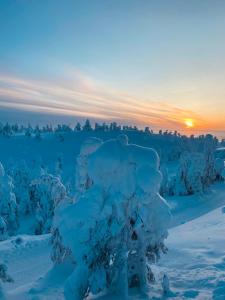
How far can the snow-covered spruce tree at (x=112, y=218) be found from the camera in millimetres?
14625

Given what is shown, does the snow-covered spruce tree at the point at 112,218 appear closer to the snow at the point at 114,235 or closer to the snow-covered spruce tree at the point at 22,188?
the snow at the point at 114,235

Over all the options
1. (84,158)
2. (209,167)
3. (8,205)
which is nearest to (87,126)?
(209,167)

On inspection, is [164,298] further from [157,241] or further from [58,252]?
[58,252]

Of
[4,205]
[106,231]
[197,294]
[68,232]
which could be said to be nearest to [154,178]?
[106,231]

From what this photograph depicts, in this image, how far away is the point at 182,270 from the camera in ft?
62.1

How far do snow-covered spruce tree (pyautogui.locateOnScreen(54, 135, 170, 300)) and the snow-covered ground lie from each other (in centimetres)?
226

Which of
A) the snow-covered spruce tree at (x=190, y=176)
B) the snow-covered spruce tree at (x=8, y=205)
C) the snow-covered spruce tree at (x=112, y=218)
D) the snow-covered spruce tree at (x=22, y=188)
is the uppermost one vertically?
the snow-covered spruce tree at (x=112, y=218)

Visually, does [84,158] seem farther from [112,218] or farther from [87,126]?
[87,126]

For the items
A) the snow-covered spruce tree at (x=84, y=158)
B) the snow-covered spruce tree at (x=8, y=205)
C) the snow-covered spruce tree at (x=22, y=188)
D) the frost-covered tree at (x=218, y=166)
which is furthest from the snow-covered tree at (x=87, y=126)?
the snow-covered spruce tree at (x=84, y=158)

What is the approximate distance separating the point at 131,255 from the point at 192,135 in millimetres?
168193

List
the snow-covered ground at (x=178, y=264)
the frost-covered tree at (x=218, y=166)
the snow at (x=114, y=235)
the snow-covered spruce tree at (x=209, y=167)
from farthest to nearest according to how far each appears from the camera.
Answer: the frost-covered tree at (x=218, y=166) < the snow-covered spruce tree at (x=209, y=167) < the snow-covered ground at (x=178, y=264) < the snow at (x=114, y=235)

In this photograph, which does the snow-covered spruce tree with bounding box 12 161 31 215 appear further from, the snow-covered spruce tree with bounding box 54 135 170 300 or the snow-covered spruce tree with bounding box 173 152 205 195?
the snow-covered spruce tree with bounding box 54 135 170 300

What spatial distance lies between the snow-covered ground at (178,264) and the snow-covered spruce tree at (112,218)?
89.1 inches

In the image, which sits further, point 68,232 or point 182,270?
point 182,270
